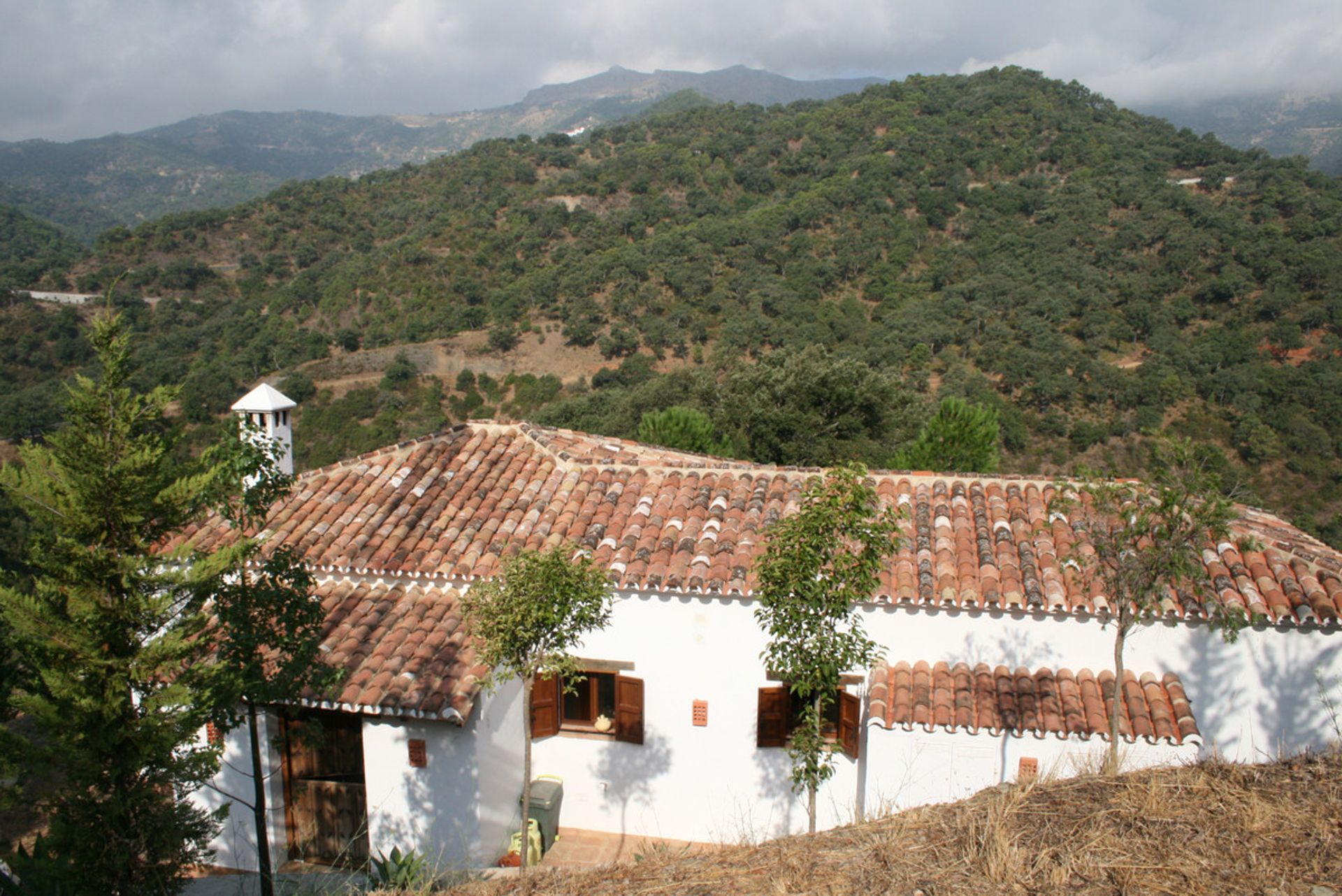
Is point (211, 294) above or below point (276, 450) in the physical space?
above

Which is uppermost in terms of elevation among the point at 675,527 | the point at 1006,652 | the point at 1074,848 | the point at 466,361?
the point at 466,361

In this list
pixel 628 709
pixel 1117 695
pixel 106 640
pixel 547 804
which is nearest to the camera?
pixel 106 640

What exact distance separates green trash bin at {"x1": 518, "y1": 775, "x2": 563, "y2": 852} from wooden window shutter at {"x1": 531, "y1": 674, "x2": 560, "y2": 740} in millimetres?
540

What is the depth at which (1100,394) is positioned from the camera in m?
35.0

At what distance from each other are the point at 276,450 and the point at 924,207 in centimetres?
5079

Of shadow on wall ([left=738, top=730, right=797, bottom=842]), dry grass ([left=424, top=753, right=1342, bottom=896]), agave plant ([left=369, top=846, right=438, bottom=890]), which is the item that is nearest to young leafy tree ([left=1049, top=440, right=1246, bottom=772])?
dry grass ([left=424, top=753, right=1342, bottom=896])

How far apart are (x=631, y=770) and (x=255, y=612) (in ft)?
16.5

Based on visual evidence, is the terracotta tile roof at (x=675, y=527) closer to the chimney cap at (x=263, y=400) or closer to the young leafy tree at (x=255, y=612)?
the chimney cap at (x=263, y=400)

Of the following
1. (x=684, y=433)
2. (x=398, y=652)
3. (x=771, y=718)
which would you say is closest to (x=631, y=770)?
(x=771, y=718)

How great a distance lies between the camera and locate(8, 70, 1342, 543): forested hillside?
106ft

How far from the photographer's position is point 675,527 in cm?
998

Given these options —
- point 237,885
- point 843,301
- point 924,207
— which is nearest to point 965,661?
point 237,885

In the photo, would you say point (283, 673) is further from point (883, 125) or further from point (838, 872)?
point (883, 125)

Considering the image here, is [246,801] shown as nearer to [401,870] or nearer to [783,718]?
[401,870]
